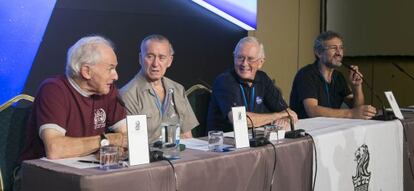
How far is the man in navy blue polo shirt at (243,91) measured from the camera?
282 cm

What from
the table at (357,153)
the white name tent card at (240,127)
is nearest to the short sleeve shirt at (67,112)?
the white name tent card at (240,127)

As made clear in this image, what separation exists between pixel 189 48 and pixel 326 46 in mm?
991

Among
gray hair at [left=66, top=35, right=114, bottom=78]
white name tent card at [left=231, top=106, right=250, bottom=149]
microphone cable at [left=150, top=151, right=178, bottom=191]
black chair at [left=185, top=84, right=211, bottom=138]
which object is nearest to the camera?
microphone cable at [left=150, top=151, right=178, bottom=191]

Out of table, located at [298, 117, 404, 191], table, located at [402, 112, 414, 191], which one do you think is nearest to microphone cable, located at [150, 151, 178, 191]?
table, located at [298, 117, 404, 191]

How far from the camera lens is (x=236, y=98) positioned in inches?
111

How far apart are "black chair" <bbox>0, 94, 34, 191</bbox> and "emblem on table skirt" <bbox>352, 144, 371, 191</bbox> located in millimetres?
1431

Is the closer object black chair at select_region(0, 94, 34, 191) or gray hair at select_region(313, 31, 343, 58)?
black chair at select_region(0, 94, 34, 191)

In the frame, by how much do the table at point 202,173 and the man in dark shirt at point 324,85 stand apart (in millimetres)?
1135

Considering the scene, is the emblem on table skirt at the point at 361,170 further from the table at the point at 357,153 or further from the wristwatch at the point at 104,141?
the wristwatch at the point at 104,141

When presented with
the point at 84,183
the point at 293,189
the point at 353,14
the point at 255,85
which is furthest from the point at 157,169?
the point at 353,14

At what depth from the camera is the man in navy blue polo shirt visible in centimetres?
282

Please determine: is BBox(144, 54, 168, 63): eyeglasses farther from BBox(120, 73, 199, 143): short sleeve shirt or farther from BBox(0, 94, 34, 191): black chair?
BBox(0, 94, 34, 191): black chair

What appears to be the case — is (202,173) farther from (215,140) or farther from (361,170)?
(361,170)

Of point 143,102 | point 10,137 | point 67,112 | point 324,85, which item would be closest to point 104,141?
→ point 67,112
